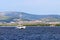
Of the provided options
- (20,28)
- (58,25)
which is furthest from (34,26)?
(20,28)

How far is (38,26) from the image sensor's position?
575ft

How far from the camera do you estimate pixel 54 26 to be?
6831 inches

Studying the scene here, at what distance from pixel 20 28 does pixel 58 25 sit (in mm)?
29053

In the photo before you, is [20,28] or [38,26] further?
[38,26]

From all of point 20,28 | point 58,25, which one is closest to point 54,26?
point 58,25

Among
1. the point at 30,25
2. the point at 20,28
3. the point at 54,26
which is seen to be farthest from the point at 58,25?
the point at 20,28

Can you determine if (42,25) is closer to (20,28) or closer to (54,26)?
(54,26)

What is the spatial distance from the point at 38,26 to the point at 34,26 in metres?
3.12

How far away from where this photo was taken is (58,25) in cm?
17100

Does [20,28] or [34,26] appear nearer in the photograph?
[20,28]

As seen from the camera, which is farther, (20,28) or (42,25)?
(42,25)

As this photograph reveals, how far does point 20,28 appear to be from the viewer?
148 meters

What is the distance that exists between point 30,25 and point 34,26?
6.65ft

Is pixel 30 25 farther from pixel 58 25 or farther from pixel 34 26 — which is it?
pixel 58 25
